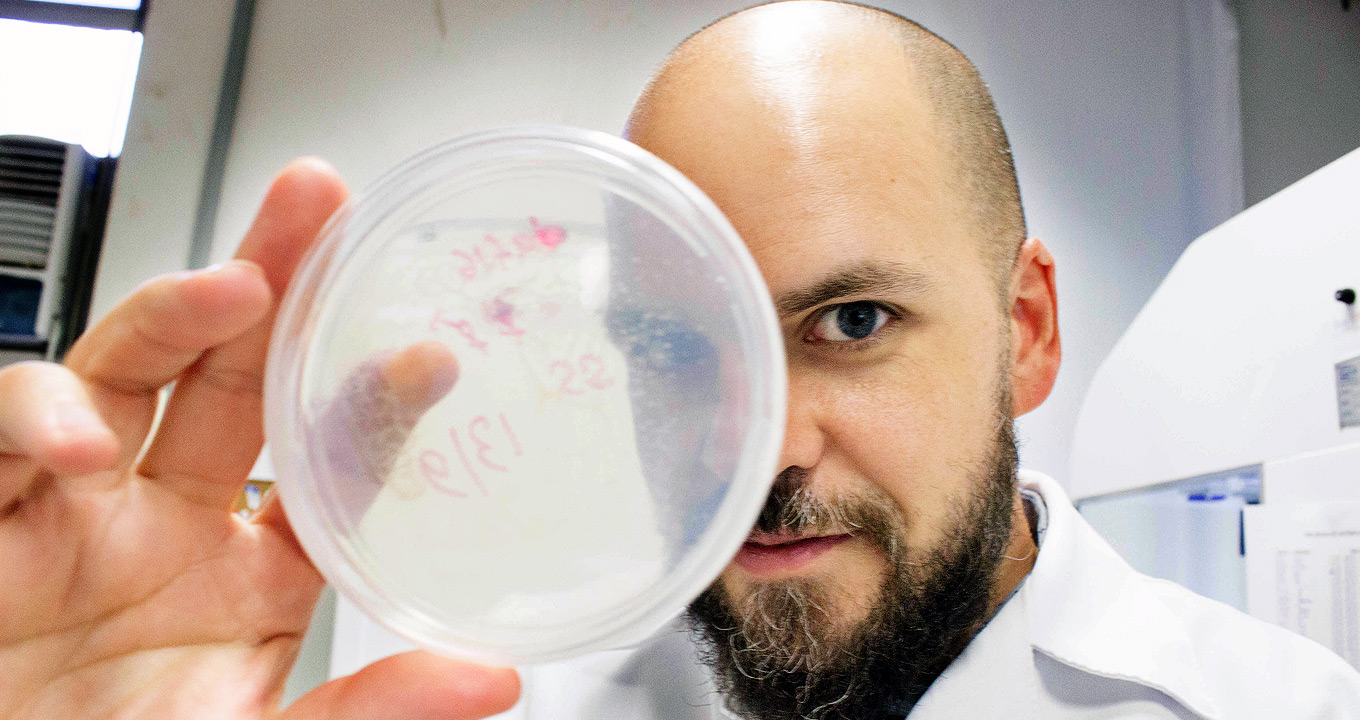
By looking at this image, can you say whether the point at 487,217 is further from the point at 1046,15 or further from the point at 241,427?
the point at 1046,15

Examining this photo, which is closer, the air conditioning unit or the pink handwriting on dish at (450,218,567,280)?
the pink handwriting on dish at (450,218,567,280)

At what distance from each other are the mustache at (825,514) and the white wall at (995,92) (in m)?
1.63

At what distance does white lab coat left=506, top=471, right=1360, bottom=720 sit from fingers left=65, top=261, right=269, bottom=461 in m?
0.90

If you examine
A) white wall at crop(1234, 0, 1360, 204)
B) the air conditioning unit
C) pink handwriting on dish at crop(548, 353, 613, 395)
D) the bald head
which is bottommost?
the air conditioning unit

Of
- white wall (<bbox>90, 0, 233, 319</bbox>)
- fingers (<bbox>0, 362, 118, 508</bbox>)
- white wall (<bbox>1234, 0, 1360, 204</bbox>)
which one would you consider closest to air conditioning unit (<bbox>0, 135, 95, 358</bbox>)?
white wall (<bbox>90, 0, 233, 319</bbox>)

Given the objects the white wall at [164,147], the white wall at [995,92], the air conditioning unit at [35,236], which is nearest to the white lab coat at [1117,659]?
the white wall at [995,92]

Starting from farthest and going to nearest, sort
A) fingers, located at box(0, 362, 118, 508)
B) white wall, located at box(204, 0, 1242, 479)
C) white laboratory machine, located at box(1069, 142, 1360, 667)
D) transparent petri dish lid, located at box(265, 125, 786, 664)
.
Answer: white wall, located at box(204, 0, 1242, 479), white laboratory machine, located at box(1069, 142, 1360, 667), transparent petri dish lid, located at box(265, 125, 786, 664), fingers, located at box(0, 362, 118, 508)

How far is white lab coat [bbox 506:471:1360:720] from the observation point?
91 centimetres

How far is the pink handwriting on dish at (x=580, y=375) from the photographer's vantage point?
0.61 meters

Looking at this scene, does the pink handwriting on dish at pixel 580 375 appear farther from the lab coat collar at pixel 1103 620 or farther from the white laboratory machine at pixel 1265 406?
the white laboratory machine at pixel 1265 406

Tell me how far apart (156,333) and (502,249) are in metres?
0.27

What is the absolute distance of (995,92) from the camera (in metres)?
2.52

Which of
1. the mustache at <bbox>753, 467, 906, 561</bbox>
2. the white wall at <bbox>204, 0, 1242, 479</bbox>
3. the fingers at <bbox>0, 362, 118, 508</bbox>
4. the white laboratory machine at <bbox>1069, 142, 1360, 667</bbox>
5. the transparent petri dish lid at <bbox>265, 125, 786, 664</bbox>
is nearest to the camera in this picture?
the fingers at <bbox>0, 362, 118, 508</bbox>

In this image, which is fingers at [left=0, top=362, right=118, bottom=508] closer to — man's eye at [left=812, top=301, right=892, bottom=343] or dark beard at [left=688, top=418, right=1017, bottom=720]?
dark beard at [left=688, top=418, right=1017, bottom=720]
